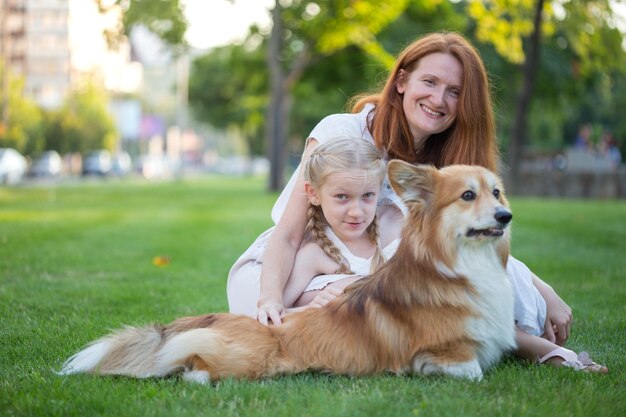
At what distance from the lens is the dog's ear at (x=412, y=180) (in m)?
4.04

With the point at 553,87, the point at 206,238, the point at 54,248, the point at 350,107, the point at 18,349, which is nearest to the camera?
the point at 18,349

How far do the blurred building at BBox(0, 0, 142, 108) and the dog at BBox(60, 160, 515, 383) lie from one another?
22729mm

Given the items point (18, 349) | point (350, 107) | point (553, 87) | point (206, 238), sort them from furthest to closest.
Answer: point (553, 87) → point (206, 238) → point (350, 107) → point (18, 349)

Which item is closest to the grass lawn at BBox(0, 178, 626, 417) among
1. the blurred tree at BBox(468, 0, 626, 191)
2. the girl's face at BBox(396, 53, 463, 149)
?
the girl's face at BBox(396, 53, 463, 149)

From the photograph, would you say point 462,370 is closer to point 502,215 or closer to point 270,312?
point 502,215

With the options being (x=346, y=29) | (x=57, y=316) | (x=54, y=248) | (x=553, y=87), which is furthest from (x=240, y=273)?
(x=553, y=87)

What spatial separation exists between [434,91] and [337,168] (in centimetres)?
92

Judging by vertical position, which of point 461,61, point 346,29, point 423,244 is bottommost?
point 423,244

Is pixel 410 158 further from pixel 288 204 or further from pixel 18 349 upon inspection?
pixel 18 349

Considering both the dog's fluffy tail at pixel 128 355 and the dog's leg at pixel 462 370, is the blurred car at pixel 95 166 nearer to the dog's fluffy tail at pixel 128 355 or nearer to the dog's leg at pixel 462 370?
the dog's fluffy tail at pixel 128 355

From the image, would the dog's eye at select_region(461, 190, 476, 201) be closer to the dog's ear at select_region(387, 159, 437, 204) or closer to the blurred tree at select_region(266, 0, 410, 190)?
the dog's ear at select_region(387, 159, 437, 204)

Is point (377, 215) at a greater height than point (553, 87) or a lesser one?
lesser

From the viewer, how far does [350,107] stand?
6.18 metres

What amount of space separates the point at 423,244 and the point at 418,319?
15.8 inches
